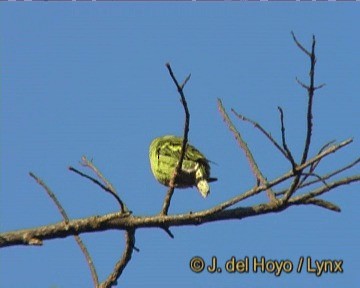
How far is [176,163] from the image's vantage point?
4.93m

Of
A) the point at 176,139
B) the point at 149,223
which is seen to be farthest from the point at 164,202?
the point at 176,139

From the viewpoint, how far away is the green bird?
4.68 meters

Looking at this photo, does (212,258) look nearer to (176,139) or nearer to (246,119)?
(246,119)

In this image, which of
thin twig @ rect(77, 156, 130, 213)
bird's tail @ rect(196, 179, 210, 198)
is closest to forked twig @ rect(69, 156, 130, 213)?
thin twig @ rect(77, 156, 130, 213)

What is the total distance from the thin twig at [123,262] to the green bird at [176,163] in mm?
1354

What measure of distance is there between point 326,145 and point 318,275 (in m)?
1.11

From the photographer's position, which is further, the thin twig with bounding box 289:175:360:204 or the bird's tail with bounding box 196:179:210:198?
the bird's tail with bounding box 196:179:210:198

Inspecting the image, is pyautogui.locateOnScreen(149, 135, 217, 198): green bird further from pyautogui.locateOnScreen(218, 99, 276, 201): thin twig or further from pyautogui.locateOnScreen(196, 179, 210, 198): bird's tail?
pyautogui.locateOnScreen(218, 99, 276, 201): thin twig

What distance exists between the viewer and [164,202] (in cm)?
289

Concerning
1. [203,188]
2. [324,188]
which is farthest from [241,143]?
[203,188]

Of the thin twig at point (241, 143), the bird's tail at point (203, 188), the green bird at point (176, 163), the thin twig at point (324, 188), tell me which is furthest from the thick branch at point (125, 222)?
the bird's tail at point (203, 188)

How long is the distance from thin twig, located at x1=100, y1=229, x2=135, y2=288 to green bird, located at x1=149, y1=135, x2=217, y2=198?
4.44 ft

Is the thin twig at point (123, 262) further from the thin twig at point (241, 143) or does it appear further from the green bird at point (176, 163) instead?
the green bird at point (176, 163)

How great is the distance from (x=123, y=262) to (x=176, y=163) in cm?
196
